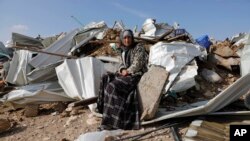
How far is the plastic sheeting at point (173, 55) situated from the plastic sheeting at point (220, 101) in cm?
124

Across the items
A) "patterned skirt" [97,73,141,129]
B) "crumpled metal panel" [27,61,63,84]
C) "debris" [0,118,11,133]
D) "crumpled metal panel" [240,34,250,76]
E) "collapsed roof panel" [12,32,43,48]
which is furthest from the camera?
"collapsed roof panel" [12,32,43,48]

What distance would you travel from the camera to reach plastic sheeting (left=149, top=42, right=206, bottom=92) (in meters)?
5.73

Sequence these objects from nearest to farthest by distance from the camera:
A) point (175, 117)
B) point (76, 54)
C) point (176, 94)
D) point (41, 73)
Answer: point (175, 117) < point (176, 94) < point (41, 73) < point (76, 54)

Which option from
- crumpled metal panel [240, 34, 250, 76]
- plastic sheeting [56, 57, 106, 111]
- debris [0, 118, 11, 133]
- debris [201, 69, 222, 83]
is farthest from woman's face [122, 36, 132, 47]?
crumpled metal panel [240, 34, 250, 76]

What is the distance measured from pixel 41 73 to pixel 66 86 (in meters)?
0.93

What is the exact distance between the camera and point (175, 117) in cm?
441

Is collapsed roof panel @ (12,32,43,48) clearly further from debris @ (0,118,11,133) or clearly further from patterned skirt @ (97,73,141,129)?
patterned skirt @ (97,73,141,129)

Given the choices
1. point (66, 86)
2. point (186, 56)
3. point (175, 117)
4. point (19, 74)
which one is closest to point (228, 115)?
point (175, 117)

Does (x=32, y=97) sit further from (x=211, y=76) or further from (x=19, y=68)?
(x=211, y=76)

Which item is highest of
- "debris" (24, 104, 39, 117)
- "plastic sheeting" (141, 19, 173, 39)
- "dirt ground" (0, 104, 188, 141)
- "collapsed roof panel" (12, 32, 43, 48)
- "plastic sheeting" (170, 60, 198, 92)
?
"plastic sheeting" (141, 19, 173, 39)

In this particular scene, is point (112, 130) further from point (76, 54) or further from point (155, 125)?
point (76, 54)

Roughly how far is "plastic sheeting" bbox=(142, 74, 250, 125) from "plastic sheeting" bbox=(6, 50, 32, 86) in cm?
324

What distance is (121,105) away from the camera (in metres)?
4.61

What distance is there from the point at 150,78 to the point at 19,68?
128 inches
